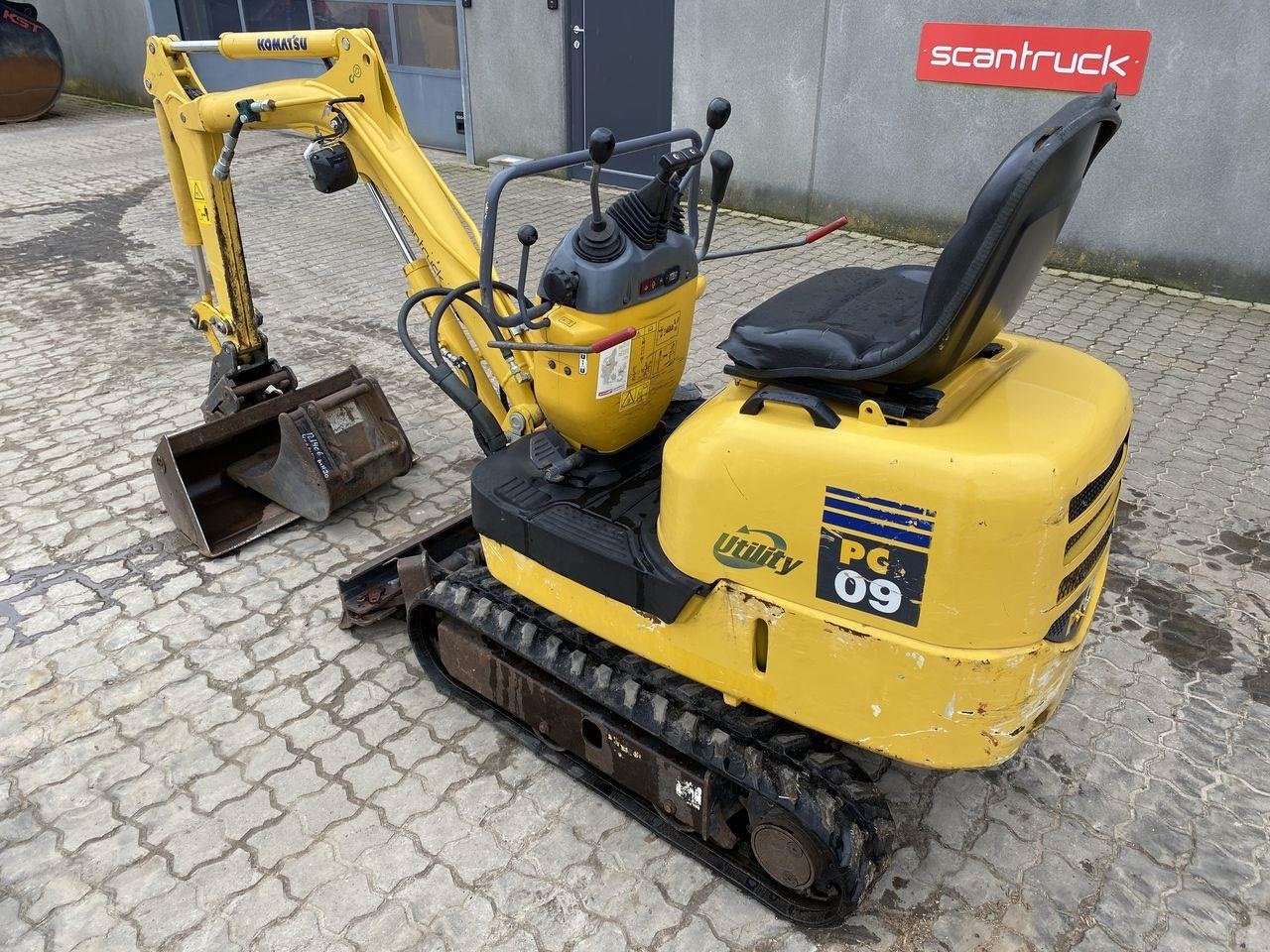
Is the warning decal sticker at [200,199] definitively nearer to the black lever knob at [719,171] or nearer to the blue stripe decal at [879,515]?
the black lever knob at [719,171]

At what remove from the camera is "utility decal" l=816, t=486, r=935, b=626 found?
215 centimetres

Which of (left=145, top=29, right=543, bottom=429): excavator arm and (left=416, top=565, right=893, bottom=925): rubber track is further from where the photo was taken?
(left=145, top=29, right=543, bottom=429): excavator arm

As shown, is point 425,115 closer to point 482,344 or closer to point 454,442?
point 454,442

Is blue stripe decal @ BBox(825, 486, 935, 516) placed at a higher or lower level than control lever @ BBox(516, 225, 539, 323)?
lower

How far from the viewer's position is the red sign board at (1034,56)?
6.82m

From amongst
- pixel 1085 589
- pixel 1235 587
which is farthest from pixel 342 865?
pixel 1235 587

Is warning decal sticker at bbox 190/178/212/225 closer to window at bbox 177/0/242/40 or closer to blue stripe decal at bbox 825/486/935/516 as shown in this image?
blue stripe decal at bbox 825/486/935/516

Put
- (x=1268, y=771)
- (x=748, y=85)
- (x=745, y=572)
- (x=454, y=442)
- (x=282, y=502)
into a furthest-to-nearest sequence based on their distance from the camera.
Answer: (x=748, y=85) → (x=454, y=442) → (x=282, y=502) → (x=1268, y=771) → (x=745, y=572)

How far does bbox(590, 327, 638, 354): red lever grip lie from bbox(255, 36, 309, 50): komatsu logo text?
6.76 feet

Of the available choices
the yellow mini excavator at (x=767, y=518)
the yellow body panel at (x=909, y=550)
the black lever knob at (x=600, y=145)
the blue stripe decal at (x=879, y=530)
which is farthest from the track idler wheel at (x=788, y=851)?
the black lever knob at (x=600, y=145)

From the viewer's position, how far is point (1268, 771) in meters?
3.18

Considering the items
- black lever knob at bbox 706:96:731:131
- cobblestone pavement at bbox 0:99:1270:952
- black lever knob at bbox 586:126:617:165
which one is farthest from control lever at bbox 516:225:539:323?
cobblestone pavement at bbox 0:99:1270:952

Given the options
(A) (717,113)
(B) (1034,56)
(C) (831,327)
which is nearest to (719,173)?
(A) (717,113)

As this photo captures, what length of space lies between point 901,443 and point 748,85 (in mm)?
7333
